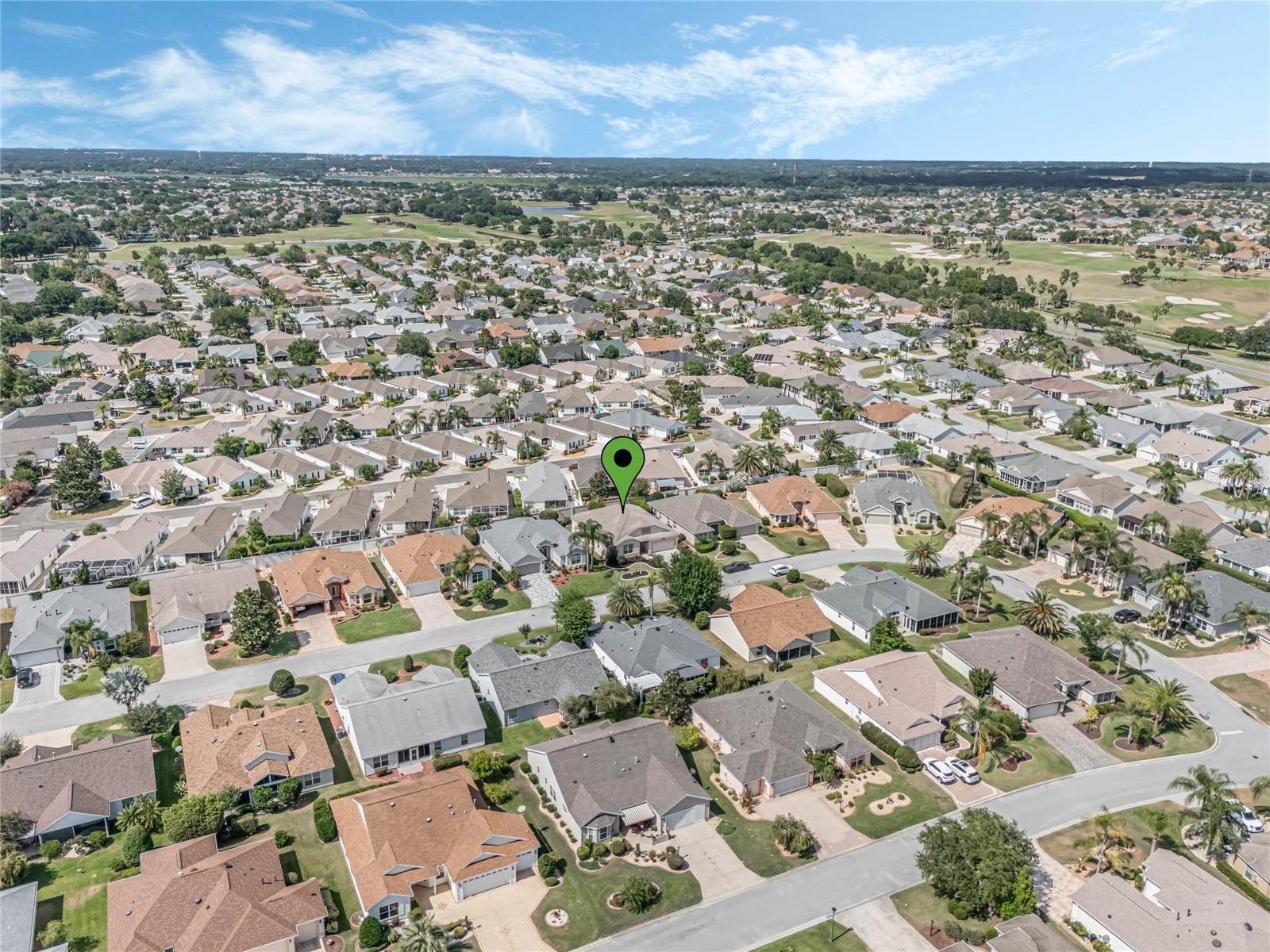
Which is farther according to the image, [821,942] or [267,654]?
[267,654]

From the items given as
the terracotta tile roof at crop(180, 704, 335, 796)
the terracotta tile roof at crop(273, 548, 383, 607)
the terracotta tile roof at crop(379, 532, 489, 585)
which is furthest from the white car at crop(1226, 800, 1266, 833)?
the terracotta tile roof at crop(273, 548, 383, 607)

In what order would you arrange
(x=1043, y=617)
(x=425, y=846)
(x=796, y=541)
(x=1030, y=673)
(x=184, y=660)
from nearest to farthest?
(x=425, y=846) → (x=1030, y=673) → (x=184, y=660) → (x=1043, y=617) → (x=796, y=541)

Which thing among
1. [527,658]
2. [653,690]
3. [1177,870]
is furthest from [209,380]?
[1177,870]

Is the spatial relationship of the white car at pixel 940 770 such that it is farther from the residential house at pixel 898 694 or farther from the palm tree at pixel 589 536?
the palm tree at pixel 589 536

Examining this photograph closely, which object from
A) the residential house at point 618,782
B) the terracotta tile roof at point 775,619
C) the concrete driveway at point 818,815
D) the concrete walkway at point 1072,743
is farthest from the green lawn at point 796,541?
the residential house at point 618,782

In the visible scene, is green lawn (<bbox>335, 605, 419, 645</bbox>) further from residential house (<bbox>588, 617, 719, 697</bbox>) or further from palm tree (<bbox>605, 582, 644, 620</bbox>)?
palm tree (<bbox>605, 582, 644, 620</bbox>)

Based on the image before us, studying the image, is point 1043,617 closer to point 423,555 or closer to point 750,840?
point 750,840

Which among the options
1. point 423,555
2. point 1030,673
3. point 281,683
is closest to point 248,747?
point 281,683
